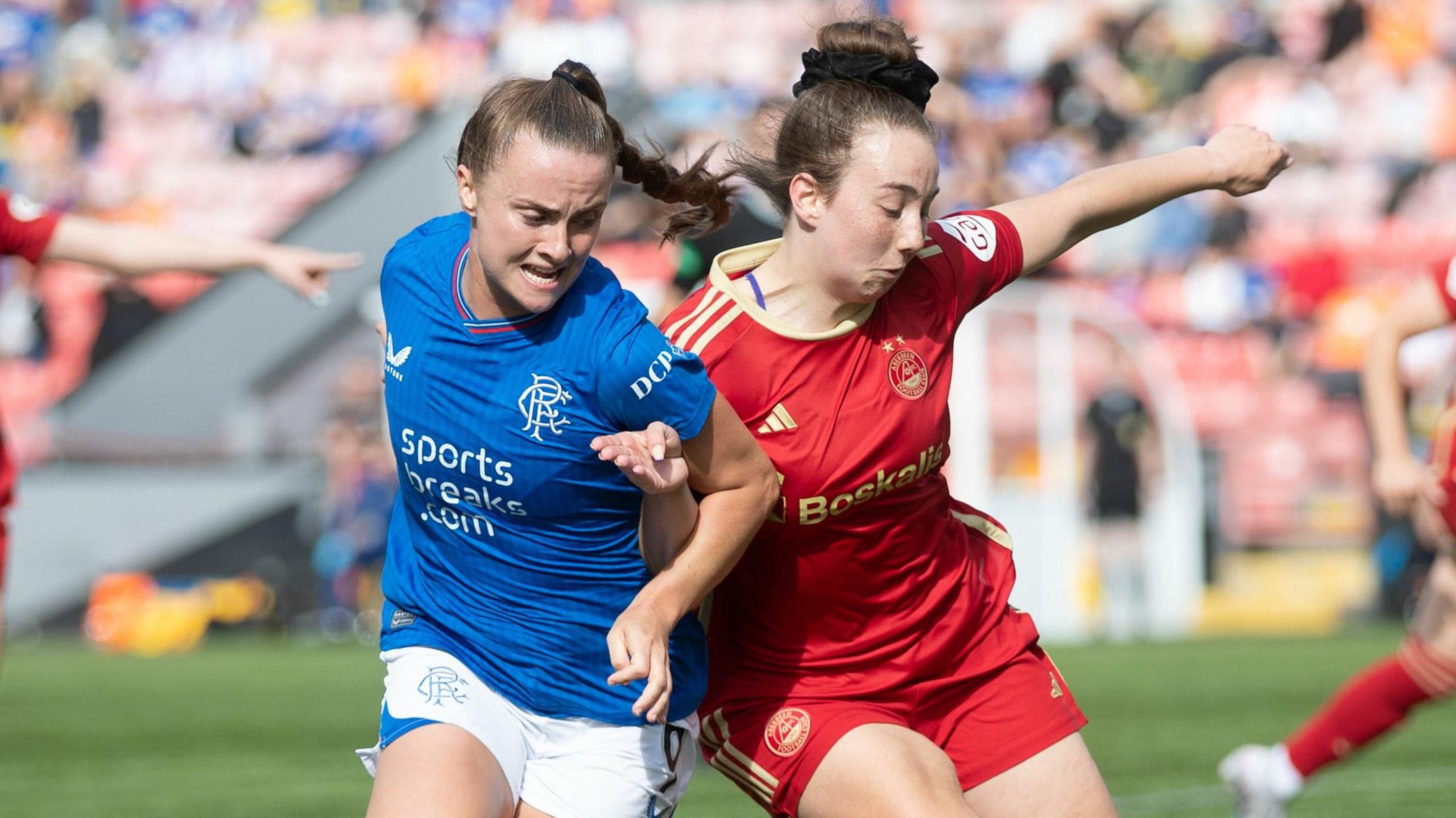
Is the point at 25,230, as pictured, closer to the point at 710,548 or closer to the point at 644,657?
the point at 710,548

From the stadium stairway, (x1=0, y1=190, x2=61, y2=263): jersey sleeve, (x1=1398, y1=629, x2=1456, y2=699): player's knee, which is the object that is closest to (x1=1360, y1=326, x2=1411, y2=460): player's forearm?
(x1=1398, y1=629, x2=1456, y2=699): player's knee

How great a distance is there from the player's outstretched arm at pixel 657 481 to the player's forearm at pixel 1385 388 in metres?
2.83

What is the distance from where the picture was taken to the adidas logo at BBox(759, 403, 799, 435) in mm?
3453

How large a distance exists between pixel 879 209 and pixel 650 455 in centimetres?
73

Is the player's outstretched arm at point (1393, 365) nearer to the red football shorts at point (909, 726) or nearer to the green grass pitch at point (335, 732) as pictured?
the green grass pitch at point (335, 732)

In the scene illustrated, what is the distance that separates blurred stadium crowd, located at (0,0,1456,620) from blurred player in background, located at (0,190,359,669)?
31.6 ft

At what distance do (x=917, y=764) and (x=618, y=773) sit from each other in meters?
0.60

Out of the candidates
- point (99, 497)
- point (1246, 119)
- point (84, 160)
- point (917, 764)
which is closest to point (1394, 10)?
point (1246, 119)

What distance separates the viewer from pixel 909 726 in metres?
3.62

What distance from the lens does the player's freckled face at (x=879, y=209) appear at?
3.37m

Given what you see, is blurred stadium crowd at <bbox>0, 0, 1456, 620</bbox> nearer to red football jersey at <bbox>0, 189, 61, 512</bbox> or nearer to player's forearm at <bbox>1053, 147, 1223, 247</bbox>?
red football jersey at <bbox>0, 189, 61, 512</bbox>

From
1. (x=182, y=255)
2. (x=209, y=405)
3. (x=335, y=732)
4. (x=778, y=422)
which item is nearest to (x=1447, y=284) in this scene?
(x=778, y=422)

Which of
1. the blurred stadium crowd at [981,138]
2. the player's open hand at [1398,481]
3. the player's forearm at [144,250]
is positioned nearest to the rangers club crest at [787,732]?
the player's forearm at [144,250]

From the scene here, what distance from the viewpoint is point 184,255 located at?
4.59 metres
